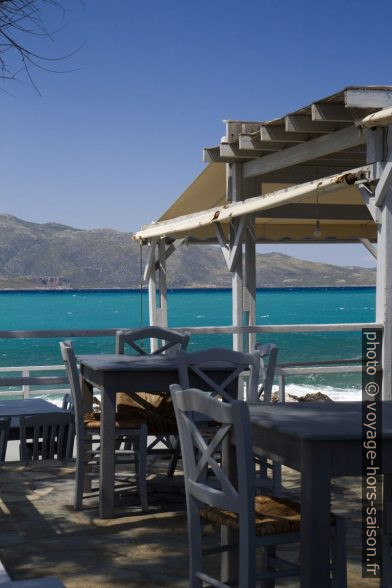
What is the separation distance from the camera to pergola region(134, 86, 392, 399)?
7160 mm

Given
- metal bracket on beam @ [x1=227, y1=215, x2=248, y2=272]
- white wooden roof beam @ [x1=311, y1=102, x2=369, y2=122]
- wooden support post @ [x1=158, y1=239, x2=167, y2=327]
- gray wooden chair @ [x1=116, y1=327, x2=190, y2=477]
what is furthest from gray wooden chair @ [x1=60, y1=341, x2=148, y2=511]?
wooden support post @ [x1=158, y1=239, x2=167, y2=327]

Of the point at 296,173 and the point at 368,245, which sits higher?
the point at 296,173

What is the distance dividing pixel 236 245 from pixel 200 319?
217 ft

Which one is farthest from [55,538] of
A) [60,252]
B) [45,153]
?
[60,252]

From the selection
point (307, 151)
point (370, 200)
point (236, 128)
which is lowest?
point (370, 200)

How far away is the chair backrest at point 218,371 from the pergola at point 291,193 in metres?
2.20

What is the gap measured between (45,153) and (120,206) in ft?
37.3

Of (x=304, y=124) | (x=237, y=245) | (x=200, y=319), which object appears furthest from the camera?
(x=200, y=319)

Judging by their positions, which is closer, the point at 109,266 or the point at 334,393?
the point at 334,393

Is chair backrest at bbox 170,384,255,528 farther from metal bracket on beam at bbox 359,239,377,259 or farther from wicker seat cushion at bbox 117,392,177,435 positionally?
metal bracket on beam at bbox 359,239,377,259

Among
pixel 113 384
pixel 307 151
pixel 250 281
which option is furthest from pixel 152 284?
pixel 113 384

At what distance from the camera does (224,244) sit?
32.0 ft

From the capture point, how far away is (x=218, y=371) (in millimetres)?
5359

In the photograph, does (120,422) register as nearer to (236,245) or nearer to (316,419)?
(316,419)
